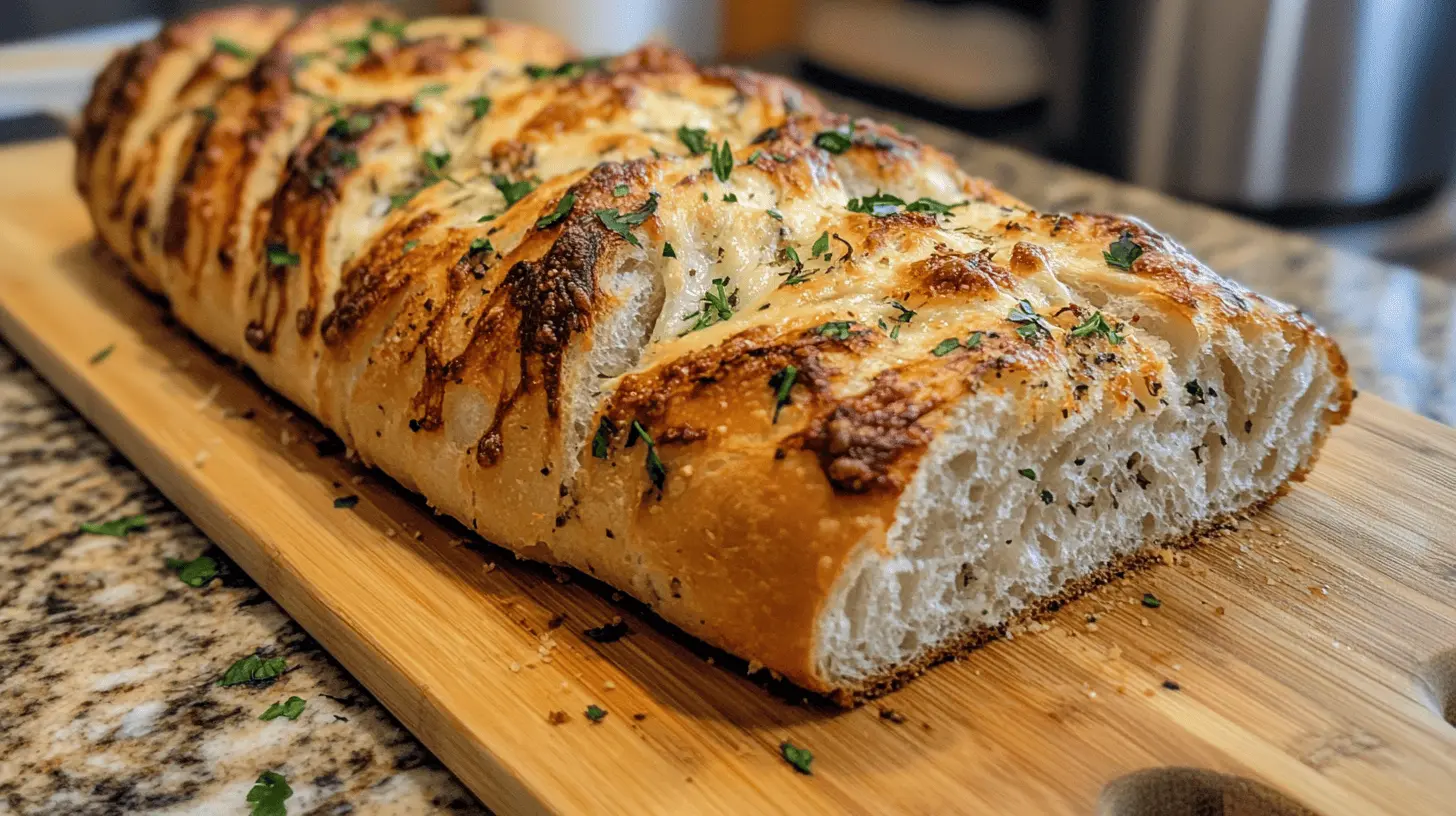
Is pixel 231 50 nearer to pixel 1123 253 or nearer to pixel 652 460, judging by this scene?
pixel 652 460

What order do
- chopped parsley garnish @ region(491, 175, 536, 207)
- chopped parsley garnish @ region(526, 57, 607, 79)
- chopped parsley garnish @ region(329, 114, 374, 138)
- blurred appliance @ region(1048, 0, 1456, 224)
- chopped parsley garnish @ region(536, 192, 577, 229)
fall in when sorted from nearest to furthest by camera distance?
chopped parsley garnish @ region(536, 192, 577, 229) < chopped parsley garnish @ region(491, 175, 536, 207) < chopped parsley garnish @ region(329, 114, 374, 138) < chopped parsley garnish @ region(526, 57, 607, 79) < blurred appliance @ region(1048, 0, 1456, 224)

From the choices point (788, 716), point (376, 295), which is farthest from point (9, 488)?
point (788, 716)

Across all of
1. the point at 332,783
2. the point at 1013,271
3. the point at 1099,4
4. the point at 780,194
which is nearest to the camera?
the point at 332,783

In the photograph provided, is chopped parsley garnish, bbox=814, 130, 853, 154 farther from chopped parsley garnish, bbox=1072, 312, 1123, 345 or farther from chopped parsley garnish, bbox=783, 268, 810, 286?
chopped parsley garnish, bbox=1072, 312, 1123, 345

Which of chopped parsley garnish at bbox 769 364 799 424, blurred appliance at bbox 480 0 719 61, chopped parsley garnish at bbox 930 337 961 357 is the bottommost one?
blurred appliance at bbox 480 0 719 61

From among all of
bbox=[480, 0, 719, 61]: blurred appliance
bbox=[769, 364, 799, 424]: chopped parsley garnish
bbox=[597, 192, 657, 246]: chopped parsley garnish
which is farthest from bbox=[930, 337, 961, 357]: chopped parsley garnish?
bbox=[480, 0, 719, 61]: blurred appliance

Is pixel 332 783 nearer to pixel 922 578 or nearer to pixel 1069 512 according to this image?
pixel 922 578
